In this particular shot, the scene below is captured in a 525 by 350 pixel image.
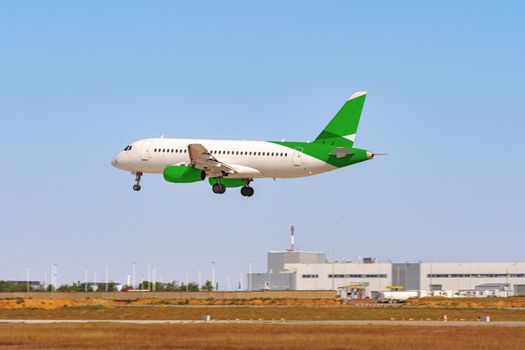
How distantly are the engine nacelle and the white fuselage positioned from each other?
1.03 meters

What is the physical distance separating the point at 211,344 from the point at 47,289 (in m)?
Result: 101

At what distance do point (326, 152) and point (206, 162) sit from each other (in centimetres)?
1111

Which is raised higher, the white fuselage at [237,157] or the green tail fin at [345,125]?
the green tail fin at [345,125]

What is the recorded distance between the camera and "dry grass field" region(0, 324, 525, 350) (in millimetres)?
50844

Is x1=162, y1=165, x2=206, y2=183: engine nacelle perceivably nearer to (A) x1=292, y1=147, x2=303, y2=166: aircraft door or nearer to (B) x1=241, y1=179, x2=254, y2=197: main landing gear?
(B) x1=241, y1=179, x2=254, y2=197: main landing gear

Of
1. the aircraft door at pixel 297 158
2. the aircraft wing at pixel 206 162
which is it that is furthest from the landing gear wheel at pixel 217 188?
the aircraft door at pixel 297 158

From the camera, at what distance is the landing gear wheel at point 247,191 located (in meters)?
100

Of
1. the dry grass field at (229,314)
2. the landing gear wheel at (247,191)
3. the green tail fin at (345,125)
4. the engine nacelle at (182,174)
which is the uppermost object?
the green tail fin at (345,125)

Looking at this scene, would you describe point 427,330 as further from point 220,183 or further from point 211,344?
point 220,183

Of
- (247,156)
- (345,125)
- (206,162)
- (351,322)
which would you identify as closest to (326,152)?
(345,125)

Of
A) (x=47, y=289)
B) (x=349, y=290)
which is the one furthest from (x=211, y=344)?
(x=349, y=290)

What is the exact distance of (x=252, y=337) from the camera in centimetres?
5547

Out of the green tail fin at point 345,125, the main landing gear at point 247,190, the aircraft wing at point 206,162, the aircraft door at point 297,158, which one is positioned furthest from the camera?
the main landing gear at point 247,190

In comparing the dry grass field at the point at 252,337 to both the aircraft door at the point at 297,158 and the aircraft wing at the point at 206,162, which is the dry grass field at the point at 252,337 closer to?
the aircraft wing at the point at 206,162
